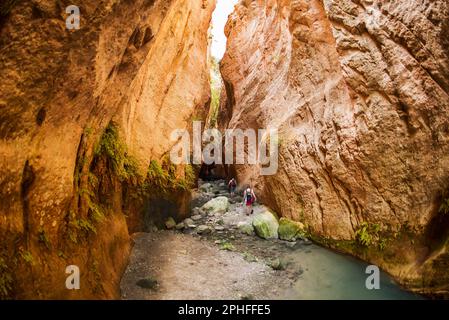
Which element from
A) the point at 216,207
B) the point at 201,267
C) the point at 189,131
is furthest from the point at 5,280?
the point at 216,207

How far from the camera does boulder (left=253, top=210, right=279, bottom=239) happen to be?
1066cm

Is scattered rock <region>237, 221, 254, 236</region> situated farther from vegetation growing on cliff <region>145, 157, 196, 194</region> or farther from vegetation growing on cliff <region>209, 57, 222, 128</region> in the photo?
vegetation growing on cliff <region>209, 57, 222, 128</region>

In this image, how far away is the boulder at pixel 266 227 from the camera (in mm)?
10658

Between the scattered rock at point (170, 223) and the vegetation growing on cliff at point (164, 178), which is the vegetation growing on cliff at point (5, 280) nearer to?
the vegetation growing on cliff at point (164, 178)

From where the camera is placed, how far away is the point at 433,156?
755cm

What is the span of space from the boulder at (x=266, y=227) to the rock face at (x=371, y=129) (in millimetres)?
740

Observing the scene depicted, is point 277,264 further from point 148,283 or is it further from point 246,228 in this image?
point 148,283

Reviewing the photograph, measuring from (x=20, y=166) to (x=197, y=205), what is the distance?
1062 centimetres

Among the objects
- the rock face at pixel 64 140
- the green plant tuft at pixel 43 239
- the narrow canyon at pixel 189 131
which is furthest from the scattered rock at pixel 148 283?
the green plant tuft at pixel 43 239

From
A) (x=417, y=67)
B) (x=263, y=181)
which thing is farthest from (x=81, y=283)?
(x=263, y=181)

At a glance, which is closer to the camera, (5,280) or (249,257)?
(5,280)

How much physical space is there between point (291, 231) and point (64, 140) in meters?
7.78

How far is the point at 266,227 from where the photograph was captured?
35.3ft

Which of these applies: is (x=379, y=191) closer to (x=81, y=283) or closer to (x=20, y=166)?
(x=81, y=283)
